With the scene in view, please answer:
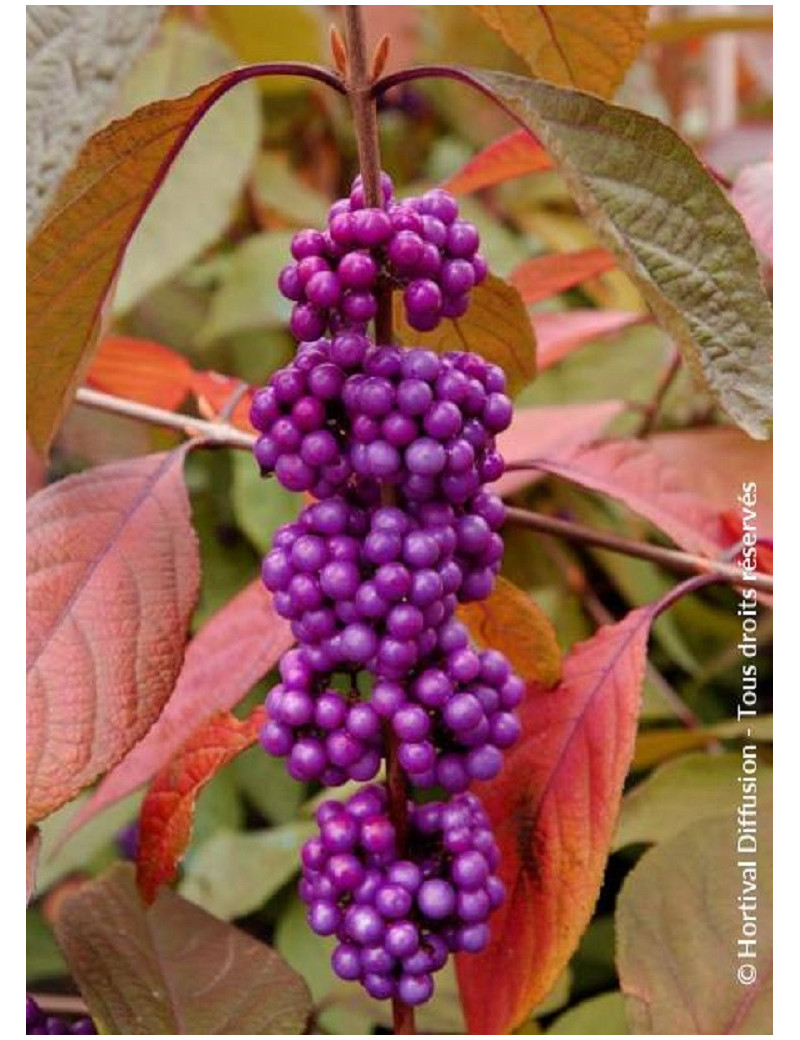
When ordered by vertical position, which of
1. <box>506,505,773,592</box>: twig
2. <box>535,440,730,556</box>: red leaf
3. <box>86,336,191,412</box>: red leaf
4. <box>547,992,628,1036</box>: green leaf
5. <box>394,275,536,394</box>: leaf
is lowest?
<box>547,992,628,1036</box>: green leaf

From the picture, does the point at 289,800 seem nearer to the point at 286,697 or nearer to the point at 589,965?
the point at 589,965

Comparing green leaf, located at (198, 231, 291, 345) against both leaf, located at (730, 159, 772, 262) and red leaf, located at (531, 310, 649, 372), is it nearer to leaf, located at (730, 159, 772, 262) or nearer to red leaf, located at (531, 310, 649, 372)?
red leaf, located at (531, 310, 649, 372)

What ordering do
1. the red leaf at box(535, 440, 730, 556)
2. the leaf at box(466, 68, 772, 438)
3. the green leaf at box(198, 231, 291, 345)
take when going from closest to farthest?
the leaf at box(466, 68, 772, 438) → the red leaf at box(535, 440, 730, 556) → the green leaf at box(198, 231, 291, 345)

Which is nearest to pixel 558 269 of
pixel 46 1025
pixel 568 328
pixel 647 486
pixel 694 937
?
pixel 568 328

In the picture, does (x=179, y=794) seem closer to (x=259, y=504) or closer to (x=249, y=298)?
(x=259, y=504)

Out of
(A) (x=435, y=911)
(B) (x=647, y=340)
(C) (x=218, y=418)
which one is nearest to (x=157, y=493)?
(C) (x=218, y=418)

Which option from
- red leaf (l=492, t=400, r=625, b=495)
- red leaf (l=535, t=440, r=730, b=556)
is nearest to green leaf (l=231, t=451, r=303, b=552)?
red leaf (l=492, t=400, r=625, b=495)

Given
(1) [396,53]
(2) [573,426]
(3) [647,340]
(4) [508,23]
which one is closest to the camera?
(4) [508,23]
